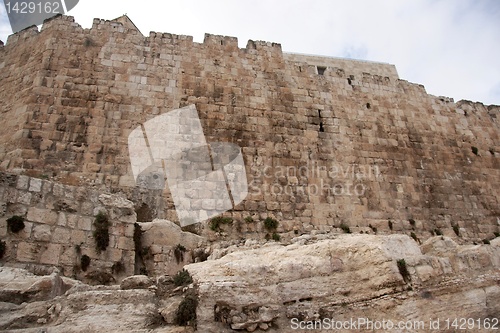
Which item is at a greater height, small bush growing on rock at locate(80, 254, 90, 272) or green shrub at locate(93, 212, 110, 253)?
green shrub at locate(93, 212, 110, 253)

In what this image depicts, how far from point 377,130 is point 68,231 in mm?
9147

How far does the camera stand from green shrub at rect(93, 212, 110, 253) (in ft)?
23.4

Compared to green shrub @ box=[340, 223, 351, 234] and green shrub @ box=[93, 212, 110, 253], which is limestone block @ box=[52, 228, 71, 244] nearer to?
green shrub @ box=[93, 212, 110, 253]

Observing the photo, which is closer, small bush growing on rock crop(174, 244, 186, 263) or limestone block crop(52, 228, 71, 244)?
limestone block crop(52, 228, 71, 244)

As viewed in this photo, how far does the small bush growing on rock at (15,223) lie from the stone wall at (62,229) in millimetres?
41

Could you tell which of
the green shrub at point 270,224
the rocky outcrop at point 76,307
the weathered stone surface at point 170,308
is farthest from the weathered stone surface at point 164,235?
the weathered stone surface at point 170,308

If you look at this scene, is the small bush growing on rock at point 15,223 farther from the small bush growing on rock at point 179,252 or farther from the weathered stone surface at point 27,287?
the small bush growing on rock at point 179,252

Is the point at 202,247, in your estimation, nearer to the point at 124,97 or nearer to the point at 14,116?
the point at 124,97

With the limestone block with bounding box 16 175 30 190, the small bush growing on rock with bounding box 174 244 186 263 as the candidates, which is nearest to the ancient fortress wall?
the small bush growing on rock with bounding box 174 244 186 263

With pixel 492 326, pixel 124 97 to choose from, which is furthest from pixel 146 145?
pixel 492 326

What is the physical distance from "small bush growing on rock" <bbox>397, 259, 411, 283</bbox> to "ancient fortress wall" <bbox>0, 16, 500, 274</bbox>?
206 inches

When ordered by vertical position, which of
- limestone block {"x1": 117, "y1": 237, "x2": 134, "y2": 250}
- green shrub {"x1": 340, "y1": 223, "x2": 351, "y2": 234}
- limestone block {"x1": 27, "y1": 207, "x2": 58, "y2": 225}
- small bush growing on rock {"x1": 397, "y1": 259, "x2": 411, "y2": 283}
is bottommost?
small bush growing on rock {"x1": 397, "y1": 259, "x2": 411, "y2": 283}

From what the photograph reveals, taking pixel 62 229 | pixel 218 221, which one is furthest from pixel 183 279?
pixel 218 221

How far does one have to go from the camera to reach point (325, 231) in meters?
10.6
